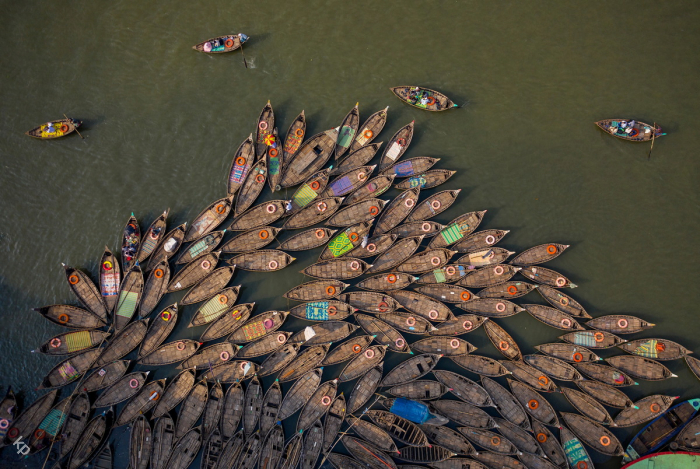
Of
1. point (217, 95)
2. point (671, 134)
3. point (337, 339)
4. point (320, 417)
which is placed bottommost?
point (320, 417)

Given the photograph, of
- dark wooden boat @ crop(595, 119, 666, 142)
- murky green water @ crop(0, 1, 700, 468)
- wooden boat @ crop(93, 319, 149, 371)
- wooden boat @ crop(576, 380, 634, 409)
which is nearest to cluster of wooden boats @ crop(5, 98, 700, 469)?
wooden boat @ crop(576, 380, 634, 409)

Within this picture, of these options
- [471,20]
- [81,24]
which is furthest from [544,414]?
[81,24]

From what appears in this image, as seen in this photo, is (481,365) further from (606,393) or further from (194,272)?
(194,272)

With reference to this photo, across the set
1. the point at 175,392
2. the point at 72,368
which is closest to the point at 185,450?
the point at 175,392

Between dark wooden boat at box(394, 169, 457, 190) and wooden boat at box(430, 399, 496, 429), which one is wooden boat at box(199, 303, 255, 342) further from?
wooden boat at box(430, 399, 496, 429)

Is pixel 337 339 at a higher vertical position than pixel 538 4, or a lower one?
lower

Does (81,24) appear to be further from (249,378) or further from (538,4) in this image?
(538,4)
